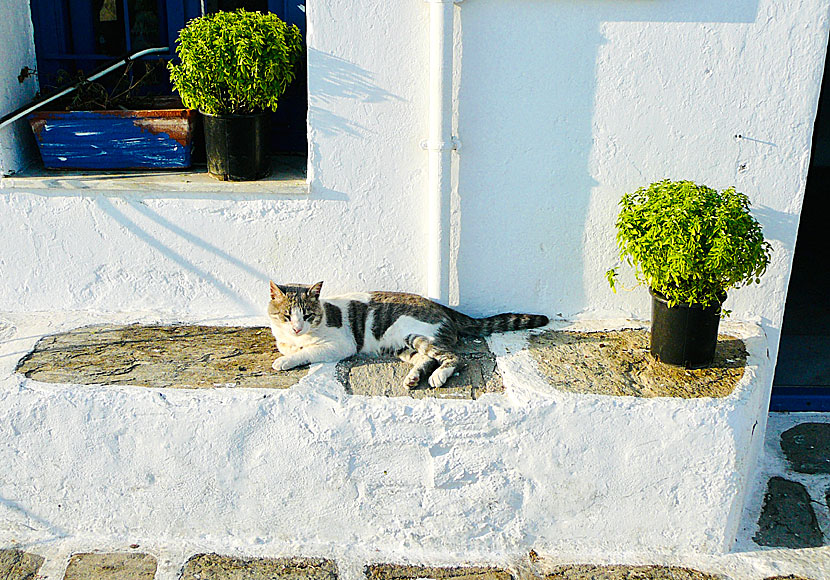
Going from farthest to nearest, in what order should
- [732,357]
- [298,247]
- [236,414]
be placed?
[298,247] < [732,357] < [236,414]

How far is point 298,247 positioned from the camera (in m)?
3.71

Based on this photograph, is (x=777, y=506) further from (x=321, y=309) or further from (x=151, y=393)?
(x=151, y=393)

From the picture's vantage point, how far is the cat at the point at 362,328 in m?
3.36

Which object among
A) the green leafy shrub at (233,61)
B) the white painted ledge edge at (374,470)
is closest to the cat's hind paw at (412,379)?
the white painted ledge edge at (374,470)

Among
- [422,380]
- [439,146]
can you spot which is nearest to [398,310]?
[422,380]

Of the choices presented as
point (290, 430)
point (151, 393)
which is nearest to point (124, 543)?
point (151, 393)

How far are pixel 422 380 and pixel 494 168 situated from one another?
0.99 meters

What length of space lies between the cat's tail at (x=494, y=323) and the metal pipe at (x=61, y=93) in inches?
75.2

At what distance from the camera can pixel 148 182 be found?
145 inches

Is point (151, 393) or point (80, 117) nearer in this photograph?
point (151, 393)

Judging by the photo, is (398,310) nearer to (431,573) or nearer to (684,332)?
(431,573)

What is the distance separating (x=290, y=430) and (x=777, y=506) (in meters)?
2.16

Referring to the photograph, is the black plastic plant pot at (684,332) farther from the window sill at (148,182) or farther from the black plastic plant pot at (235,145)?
the black plastic plant pot at (235,145)

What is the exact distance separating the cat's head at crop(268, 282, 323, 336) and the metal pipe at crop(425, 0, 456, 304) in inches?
21.6
